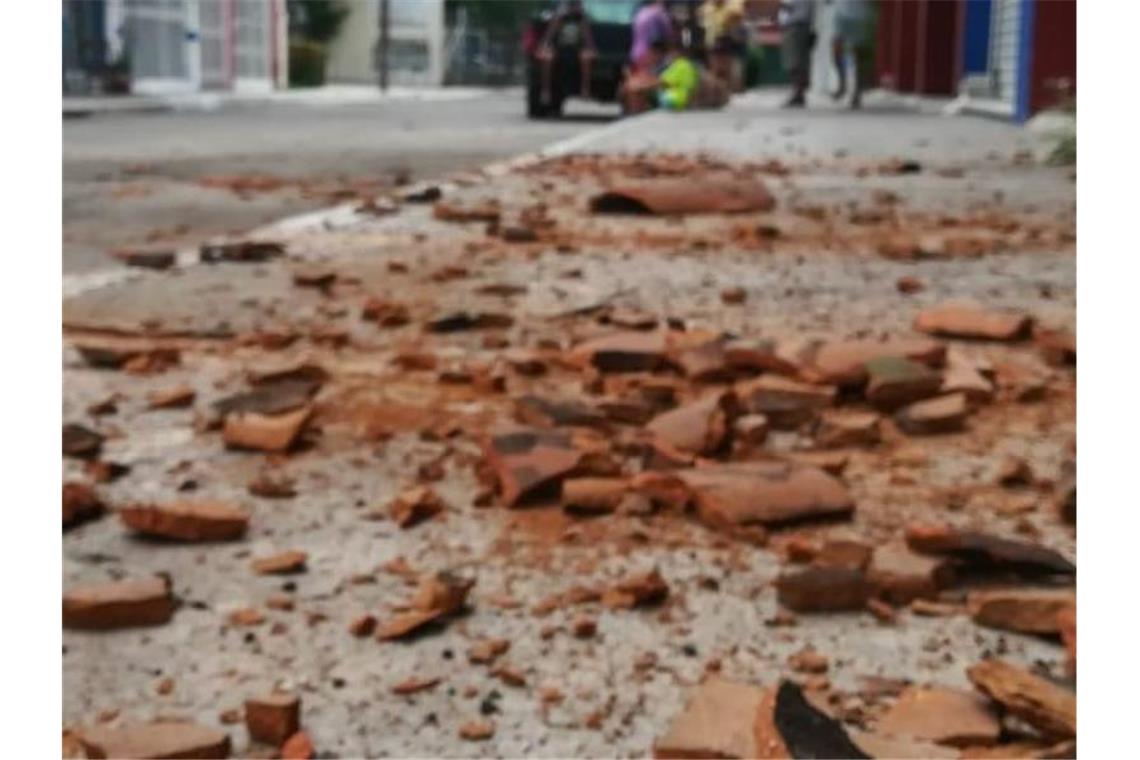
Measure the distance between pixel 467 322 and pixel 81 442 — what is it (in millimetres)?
981

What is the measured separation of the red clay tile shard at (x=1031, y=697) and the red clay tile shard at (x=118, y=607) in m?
0.69

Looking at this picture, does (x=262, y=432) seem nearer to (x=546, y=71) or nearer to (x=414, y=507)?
(x=414, y=507)

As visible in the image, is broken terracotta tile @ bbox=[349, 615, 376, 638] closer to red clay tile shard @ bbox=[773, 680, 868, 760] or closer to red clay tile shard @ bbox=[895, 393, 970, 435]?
red clay tile shard @ bbox=[773, 680, 868, 760]

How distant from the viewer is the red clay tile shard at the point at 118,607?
1388mm

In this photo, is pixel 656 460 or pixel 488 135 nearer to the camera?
pixel 656 460

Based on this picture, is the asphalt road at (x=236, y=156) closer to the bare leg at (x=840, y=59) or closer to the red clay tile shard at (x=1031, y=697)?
the bare leg at (x=840, y=59)

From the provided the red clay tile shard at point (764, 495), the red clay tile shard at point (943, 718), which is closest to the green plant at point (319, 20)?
the red clay tile shard at point (764, 495)

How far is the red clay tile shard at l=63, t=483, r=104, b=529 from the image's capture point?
1684mm

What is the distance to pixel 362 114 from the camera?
15.7 metres

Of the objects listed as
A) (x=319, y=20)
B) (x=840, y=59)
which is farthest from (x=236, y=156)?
(x=840, y=59)

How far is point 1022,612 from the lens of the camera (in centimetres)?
137

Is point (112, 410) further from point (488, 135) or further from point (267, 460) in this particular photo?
point (488, 135)

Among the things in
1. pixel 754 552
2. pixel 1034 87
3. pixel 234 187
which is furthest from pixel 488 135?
pixel 754 552

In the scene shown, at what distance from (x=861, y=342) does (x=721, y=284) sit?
2.91 feet
